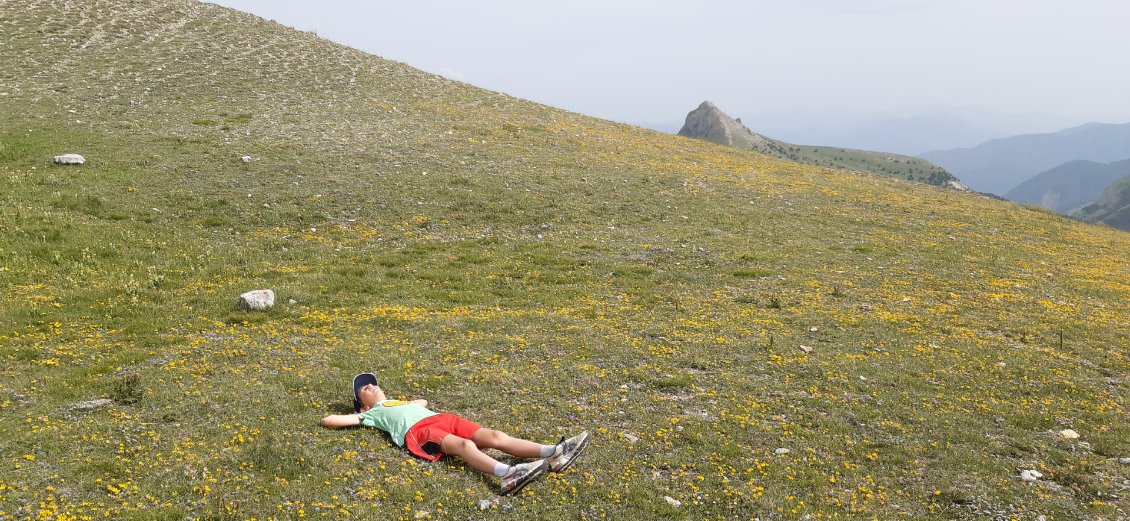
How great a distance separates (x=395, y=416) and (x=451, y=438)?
1.29 metres

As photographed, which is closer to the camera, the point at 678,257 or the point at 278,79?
the point at 678,257

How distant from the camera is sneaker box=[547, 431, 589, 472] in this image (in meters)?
9.41

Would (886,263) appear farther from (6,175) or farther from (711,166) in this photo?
(6,175)

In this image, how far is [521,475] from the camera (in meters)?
9.05

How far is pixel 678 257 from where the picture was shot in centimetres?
2334

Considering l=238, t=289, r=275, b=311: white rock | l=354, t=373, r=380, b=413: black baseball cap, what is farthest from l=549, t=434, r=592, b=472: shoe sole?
l=238, t=289, r=275, b=311: white rock

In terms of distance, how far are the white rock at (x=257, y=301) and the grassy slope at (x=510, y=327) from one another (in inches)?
17.0

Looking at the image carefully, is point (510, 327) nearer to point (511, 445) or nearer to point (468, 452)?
point (511, 445)

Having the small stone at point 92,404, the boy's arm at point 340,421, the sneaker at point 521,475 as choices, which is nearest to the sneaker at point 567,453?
the sneaker at point 521,475

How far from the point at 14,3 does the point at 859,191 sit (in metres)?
70.2

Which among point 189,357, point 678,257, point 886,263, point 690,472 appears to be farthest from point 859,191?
point 189,357

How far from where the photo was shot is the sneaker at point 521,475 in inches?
353

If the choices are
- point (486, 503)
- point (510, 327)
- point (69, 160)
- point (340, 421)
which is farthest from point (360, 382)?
point (69, 160)

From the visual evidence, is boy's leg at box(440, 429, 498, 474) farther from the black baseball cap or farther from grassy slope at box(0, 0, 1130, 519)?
the black baseball cap
